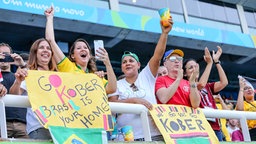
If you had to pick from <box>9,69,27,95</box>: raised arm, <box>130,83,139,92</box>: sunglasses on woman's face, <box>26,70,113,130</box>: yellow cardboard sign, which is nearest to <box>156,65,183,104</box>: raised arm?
<box>130,83,139,92</box>: sunglasses on woman's face

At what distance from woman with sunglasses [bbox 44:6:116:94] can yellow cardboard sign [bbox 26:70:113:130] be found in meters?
0.17

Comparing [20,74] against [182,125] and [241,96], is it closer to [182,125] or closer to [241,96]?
[182,125]

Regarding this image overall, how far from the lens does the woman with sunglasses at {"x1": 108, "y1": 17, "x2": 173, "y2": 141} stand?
340 cm

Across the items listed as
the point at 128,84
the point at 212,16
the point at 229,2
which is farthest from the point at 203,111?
the point at 229,2

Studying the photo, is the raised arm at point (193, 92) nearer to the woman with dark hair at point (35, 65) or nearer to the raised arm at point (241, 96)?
the woman with dark hair at point (35, 65)

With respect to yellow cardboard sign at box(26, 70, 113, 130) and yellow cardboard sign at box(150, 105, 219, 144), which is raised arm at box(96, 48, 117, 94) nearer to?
yellow cardboard sign at box(26, 70, 113, 130)

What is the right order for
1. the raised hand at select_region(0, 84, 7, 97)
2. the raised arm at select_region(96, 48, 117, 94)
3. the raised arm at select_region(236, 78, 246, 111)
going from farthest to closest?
the raised arm at select_region(236, 78, 246, 111) < the raised arm at select_region(96, 48, 117, 94) < the raised hand at select_region(0, 84, 7, 97)

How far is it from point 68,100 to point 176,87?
0.98 m

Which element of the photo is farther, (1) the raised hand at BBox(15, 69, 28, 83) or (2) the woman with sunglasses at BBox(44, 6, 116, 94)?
(2) the woman with sunglasses at BBox(44, 6, 116, 94)

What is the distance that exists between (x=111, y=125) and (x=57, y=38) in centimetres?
1176

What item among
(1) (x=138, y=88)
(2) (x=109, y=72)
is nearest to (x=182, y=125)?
(1) (x=138, y=88)

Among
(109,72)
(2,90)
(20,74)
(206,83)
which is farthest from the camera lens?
(206,83)

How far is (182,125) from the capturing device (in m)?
3.51

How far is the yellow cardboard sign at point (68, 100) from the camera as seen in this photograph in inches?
110
